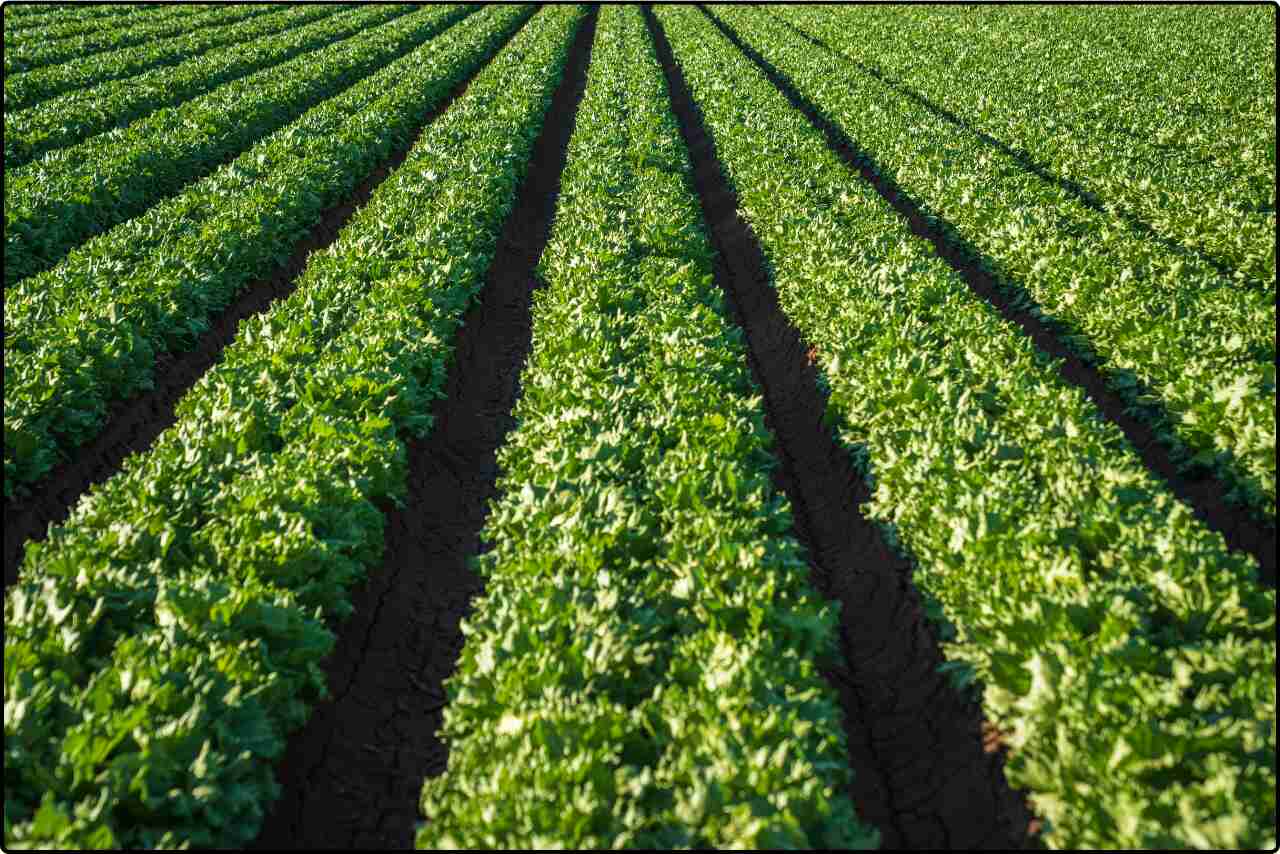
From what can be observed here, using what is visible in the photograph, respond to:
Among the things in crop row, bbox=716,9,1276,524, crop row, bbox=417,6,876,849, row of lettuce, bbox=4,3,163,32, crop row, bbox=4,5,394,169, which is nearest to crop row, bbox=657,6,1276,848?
crop row, bbox=417,6,876,849

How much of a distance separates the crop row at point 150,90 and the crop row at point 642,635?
17252mm

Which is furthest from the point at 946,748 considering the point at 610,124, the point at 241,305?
the point at 610,124

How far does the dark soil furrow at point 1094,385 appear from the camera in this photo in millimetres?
7570

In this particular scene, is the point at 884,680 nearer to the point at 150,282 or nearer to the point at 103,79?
the point at 150,282

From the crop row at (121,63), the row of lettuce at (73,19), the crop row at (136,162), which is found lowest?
the crop row at (136,162)

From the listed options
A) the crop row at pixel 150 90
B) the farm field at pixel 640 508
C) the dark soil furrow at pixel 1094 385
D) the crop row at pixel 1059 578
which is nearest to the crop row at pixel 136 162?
the farm field at pixel 640 508

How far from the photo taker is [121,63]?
28.8 meters

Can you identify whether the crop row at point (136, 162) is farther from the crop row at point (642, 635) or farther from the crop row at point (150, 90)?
the crop row at point (642, 635)

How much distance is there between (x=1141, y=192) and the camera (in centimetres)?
1536

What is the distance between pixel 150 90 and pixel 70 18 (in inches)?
962

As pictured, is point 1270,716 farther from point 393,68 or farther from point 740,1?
point 740,1

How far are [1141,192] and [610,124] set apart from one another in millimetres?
11808

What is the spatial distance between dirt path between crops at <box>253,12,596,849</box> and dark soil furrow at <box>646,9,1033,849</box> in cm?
306

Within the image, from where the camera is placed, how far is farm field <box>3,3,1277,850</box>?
14.9 ft
